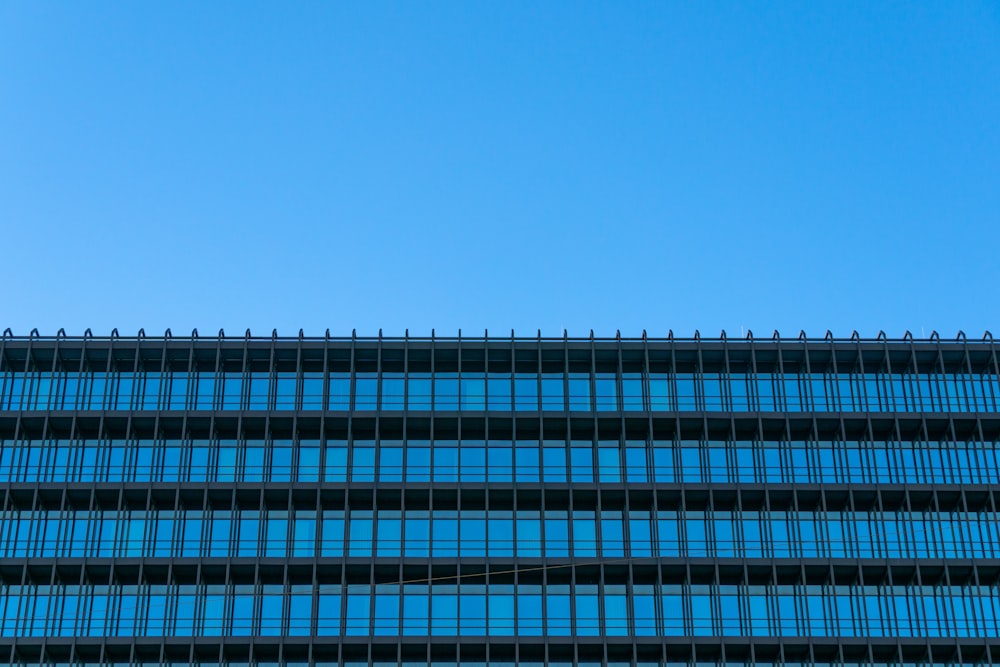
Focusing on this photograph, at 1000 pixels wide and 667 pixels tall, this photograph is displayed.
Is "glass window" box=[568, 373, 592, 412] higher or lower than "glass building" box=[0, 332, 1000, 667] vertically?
higher

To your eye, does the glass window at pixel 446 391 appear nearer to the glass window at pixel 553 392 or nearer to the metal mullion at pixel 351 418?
the metal mullion at pixel 351 418

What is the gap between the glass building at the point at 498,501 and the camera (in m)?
70.1

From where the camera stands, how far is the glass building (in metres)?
70.1

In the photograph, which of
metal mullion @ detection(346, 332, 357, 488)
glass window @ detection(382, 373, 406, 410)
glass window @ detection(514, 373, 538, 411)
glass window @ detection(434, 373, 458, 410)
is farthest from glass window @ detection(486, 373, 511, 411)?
metal mullion @ detection(346, 332, 357, 488)

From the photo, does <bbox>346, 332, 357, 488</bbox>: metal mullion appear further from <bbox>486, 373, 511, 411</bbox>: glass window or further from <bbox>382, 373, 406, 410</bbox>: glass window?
<bbox>486, 373, 511, 411</bbox>: glass window

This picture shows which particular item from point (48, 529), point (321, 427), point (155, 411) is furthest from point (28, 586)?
point (321, 427)

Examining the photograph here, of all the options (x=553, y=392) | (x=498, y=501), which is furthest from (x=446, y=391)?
(x=498, y=501)

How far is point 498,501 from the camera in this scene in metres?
73.5

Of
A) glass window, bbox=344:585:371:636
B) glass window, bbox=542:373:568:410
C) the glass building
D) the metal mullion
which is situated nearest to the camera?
the glass building

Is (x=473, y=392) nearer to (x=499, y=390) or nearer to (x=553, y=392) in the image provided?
(x=499, y=390)

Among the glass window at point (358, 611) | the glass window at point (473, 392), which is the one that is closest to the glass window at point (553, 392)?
the glass window at point (473, 392)

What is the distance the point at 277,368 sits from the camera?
7681 centimetres

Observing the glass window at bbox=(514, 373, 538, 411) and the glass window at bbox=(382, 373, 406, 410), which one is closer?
the glass window at bbox=(514, 373, 538, 411)

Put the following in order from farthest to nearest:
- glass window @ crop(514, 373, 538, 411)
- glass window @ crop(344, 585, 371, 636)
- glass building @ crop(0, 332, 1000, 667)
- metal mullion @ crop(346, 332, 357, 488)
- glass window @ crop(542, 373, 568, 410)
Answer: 1. glass window @ crop(542, 373, 568, 410)
2. glass window @ crop(514, 373, 538, 411)
3. metal mullion @ crop(346, 332, 357, 488)
4. glass window @ crop(344, 585, 371, 636)
5. glass building @ crop(0, 332, 1000, 667)
